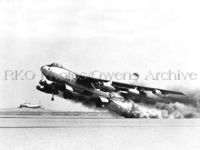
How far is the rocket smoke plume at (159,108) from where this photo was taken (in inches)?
1318

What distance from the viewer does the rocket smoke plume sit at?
110 ft

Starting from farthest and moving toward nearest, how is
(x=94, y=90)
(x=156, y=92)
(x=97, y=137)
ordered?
(x=156, y=92), (x=94, y=90), (x=97, y=137)

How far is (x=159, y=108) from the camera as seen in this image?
114ft

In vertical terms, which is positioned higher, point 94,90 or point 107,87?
point 107,87

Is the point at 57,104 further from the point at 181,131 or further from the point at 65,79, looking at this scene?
the point at 181,131

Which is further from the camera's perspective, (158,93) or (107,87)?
(158,93)

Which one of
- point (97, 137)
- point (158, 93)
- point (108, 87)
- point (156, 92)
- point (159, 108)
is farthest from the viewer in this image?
point (159, 108)

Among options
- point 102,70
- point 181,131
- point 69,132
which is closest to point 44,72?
point 102,70

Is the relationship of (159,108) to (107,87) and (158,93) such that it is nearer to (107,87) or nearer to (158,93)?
(158,93)

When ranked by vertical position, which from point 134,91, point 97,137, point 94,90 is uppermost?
point 94,90

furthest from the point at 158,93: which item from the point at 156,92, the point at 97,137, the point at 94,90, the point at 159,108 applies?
the point at 97,137

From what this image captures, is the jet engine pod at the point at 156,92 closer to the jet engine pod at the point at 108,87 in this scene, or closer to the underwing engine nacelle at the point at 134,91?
the underwing engine nacelle at the point at 134,91

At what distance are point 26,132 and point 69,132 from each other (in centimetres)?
283

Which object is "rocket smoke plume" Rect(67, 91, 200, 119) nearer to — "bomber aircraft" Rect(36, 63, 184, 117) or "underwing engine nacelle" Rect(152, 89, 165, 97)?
"bomber aircraft" Rect(36, 63, 184, 117)
